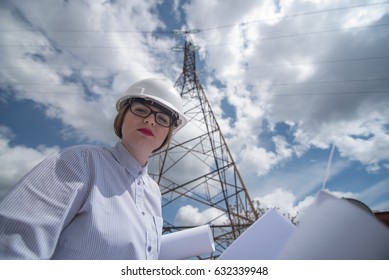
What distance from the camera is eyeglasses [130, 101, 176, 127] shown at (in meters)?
1.75

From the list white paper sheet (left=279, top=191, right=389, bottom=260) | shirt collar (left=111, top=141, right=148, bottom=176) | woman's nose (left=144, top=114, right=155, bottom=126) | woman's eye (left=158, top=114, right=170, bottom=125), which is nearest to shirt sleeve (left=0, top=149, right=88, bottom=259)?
shirt collar (left=111, top=141, right=148, bottom=176)

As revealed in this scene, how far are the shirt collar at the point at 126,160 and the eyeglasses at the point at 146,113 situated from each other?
0.95ft

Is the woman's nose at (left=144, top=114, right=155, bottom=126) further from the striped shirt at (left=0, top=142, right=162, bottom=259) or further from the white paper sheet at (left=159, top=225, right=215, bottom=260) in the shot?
the white paper sheet at (left=159, top=225, right=215, bottom=260)

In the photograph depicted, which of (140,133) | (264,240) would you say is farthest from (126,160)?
(264,240)

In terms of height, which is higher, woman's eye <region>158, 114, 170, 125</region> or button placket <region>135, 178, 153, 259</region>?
woman's eye <region>158, 114, 170, 125</region>

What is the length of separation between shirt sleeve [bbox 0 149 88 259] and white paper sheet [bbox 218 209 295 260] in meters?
0.80

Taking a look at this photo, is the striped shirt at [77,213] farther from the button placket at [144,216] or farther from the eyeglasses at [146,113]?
the eyeglasses at [146,113]

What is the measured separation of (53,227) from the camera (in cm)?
101

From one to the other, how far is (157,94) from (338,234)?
5.37ft

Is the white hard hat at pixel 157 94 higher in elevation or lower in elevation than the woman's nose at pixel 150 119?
higher

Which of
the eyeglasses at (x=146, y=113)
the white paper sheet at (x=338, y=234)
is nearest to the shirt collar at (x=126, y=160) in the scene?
the eyeglasses at (x=146, y=113)

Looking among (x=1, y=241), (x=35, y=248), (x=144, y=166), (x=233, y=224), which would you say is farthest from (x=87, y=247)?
(x=233, y=224)

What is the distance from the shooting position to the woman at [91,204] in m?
0.95
